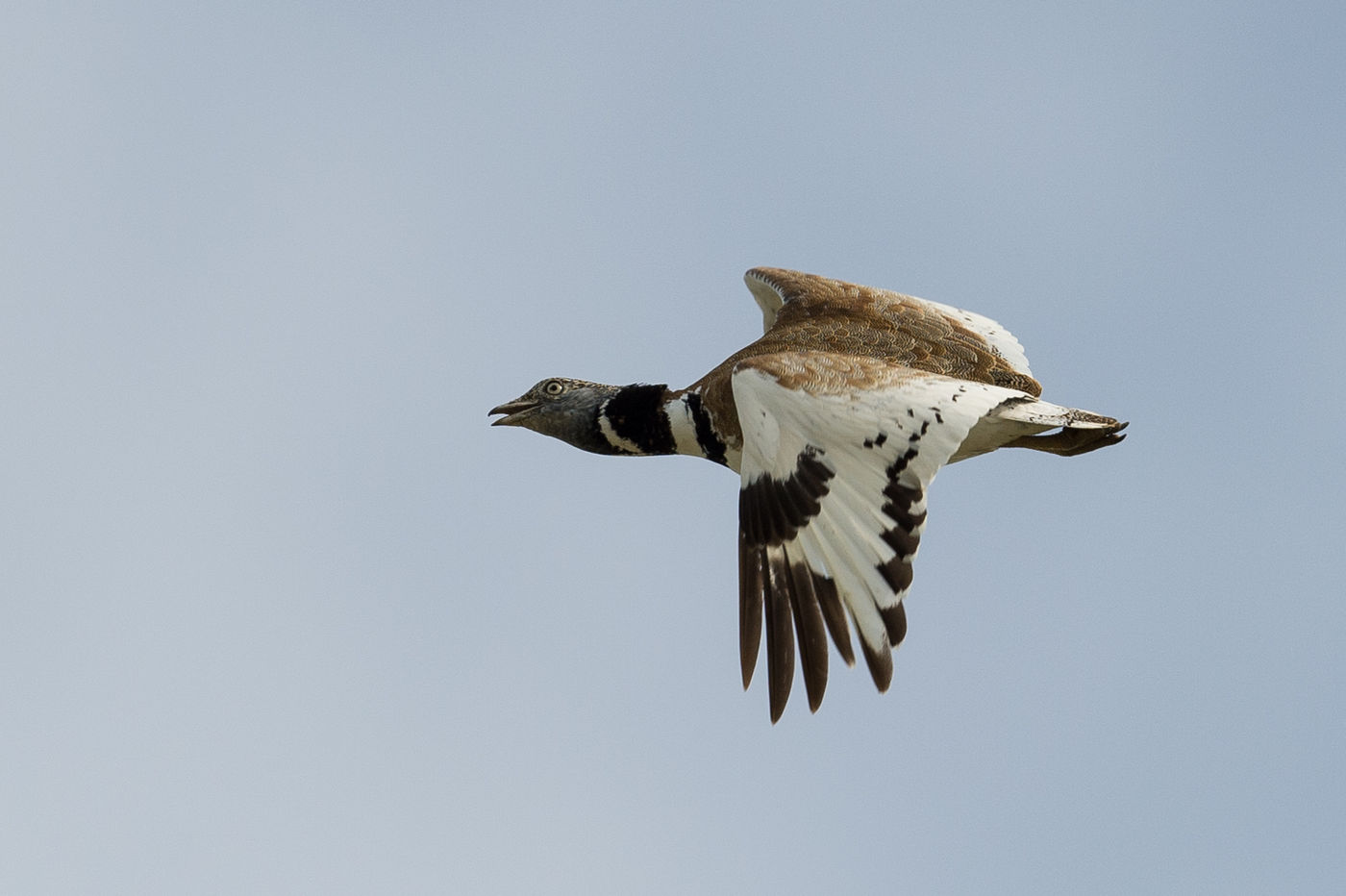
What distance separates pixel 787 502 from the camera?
10.1 metres

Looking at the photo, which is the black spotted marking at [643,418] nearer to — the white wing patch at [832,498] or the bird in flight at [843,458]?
the bird in flight at [843,458]

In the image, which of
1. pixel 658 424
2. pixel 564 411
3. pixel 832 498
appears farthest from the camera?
pixel 564 411

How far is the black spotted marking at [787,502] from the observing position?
10000 millimetres

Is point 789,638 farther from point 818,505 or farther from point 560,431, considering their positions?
point 560,431

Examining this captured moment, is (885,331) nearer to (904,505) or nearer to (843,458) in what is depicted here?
(843,458)

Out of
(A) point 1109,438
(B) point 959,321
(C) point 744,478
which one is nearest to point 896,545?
(C) point 744,478

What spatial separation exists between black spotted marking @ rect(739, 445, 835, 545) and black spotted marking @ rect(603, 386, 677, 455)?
237 cm

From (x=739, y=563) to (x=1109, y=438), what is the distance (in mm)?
3267

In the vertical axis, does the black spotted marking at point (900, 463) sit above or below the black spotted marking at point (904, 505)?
above

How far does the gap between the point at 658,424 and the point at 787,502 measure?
260cm

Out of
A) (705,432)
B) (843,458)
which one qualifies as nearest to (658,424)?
(705,432)

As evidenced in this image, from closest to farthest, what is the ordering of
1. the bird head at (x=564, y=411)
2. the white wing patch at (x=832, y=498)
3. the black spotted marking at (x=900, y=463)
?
1. the white wing patch at (x=832, y=498)
2. the black spotted marking at (x=900, y=463)
3. the bird head at (x=564, y=411)

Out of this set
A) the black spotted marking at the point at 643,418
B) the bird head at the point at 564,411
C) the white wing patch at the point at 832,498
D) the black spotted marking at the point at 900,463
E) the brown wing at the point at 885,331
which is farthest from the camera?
the bird head at the point at 564,411

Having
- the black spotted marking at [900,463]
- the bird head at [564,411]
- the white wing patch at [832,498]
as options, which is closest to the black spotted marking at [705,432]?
the bird head at [564,411]
